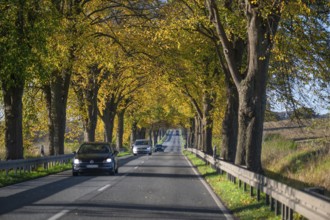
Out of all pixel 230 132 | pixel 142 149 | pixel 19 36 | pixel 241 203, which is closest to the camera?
pixel 241 203

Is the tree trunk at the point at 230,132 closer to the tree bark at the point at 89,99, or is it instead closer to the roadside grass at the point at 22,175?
the roadside grass at the point at 22,175

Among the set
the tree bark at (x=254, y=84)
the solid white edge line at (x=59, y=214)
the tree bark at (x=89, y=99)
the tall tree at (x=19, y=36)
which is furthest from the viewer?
the tree bark at (x=89, y=99)

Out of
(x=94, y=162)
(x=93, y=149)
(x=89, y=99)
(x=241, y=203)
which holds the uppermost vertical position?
(x=89, y=99)

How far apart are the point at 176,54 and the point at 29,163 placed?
31.3 feet

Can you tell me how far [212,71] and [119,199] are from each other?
1835 centimetres

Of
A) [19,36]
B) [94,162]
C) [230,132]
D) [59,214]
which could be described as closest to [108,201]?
[59,214]

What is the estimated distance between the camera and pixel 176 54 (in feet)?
89.0

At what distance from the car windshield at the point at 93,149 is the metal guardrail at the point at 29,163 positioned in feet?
6.79

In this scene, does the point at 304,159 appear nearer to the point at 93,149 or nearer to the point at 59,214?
the point at 93,149

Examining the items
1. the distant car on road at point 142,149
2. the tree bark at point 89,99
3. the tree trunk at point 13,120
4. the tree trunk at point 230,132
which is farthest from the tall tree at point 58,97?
the distant car on road at point 142,149

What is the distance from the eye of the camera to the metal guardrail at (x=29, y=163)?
1932 centimetres

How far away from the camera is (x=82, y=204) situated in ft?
40.0

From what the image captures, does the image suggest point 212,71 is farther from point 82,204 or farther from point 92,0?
point 82,204

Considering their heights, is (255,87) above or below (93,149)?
above
